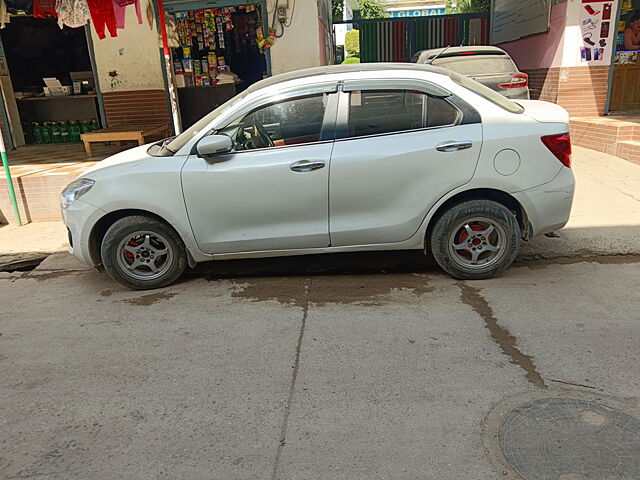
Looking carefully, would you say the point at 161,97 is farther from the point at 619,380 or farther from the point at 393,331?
the point at 619,380

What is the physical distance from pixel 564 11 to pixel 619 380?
10.3m

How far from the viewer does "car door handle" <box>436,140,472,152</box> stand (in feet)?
14.2

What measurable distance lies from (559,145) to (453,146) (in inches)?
35.2

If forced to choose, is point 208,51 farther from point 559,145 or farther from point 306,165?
point 559,145

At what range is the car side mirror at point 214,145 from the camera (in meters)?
4.34

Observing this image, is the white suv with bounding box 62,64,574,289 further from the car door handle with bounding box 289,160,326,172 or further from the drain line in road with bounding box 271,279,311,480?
the drain line in road with bounding box 271,279,311,480

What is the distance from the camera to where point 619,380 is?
311 cm

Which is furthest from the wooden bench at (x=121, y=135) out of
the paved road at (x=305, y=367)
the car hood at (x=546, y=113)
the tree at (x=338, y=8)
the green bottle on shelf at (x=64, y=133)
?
the tree at (x=338, y=8)

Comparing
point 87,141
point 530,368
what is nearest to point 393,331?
point 530,368

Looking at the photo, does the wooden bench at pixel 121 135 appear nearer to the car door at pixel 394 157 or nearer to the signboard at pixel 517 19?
the car door at pixel 394 157

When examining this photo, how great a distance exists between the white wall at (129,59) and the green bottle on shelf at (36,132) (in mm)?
2310

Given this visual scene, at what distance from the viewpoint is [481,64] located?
9.55m

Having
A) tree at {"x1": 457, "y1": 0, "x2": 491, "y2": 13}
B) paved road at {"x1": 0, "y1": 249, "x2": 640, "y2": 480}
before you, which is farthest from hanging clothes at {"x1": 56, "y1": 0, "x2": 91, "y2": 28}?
tree at {"x1": 457, "y1": 0, "x2": 491, "y2": 13}

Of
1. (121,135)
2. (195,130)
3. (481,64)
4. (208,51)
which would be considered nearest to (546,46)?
(481,64)
